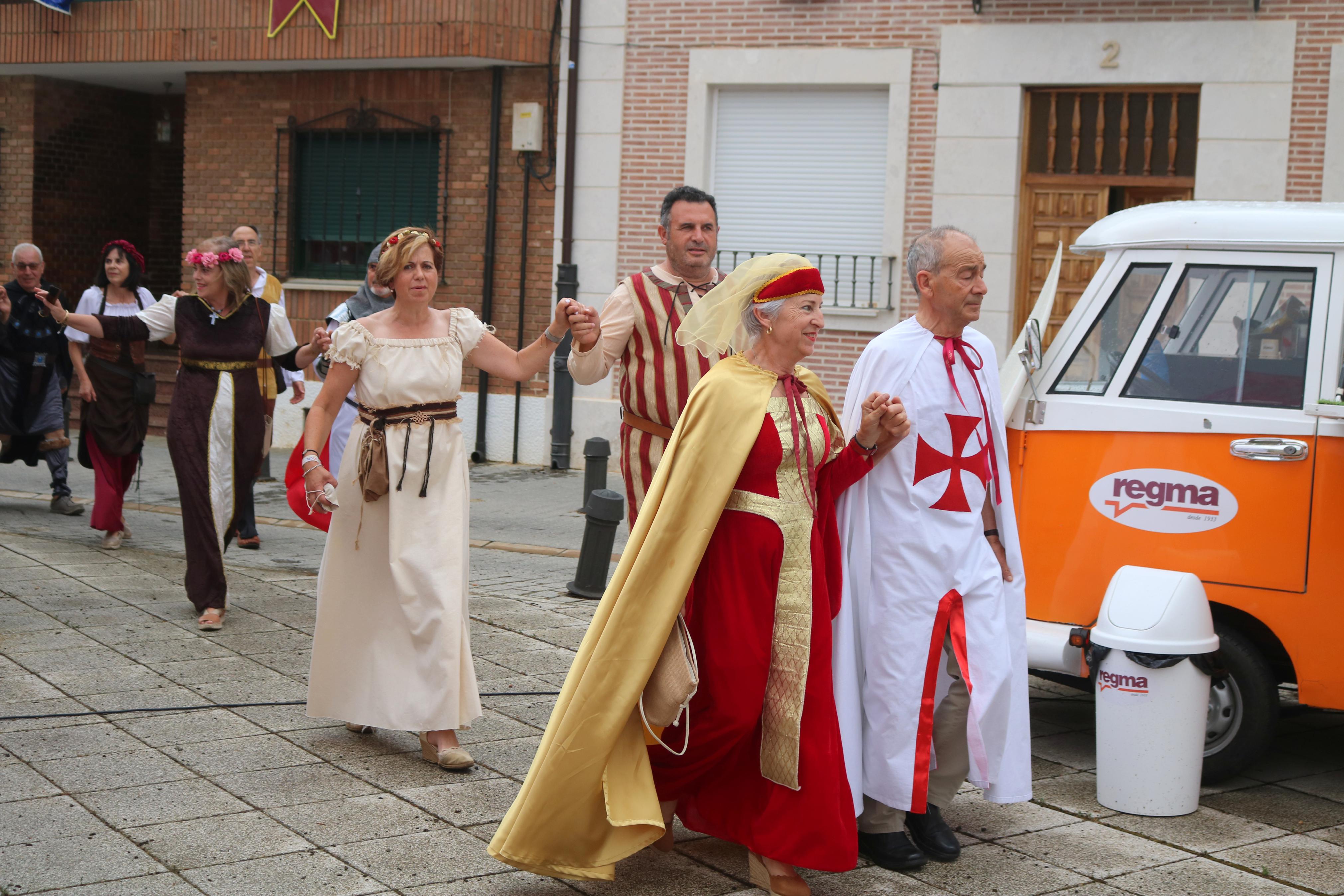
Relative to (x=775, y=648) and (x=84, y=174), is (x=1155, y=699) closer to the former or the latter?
(x=775, y=648)

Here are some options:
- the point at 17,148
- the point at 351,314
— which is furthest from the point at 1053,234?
the point at 17,148

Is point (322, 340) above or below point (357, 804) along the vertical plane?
above

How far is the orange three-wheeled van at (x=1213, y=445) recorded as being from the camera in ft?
18.3

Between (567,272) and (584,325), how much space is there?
10.5m

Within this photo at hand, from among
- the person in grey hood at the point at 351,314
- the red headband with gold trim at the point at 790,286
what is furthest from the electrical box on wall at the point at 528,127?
the red headband with gold trim at the point at 790,286

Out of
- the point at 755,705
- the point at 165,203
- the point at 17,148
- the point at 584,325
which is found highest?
the point at 17,148

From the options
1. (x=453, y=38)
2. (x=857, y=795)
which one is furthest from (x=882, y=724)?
(x=453, y=38)

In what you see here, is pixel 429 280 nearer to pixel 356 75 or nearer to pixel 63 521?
pixel 63 521

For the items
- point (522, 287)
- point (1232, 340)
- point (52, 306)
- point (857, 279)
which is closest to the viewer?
point (1232, 340)

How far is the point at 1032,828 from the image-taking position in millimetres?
5172

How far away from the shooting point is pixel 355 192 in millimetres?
16969

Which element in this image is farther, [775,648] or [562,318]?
[562,318]

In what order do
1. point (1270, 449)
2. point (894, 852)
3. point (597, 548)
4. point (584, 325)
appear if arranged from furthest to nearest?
point (597, 548)
point (1270, 449)
point (584, 325)
point (894, 852)

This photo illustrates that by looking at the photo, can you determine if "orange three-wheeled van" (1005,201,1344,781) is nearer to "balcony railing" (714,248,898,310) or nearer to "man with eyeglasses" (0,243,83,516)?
"man with eyeglasses" (0,243,83,516)
